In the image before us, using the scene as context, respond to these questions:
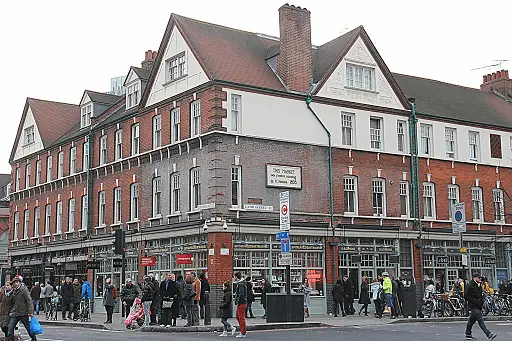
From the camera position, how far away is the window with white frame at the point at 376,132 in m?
36.0

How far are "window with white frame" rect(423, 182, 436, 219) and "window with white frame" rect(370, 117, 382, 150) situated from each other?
3.46 meters

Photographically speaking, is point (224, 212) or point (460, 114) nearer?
point (224, 212)

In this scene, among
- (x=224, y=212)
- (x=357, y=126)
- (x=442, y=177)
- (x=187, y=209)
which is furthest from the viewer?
(x=442, y=177)

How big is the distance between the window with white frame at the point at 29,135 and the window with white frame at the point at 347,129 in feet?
76.4

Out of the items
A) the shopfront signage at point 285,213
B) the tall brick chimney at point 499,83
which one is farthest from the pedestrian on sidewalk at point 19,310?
the tall brick chimney at point 499,83

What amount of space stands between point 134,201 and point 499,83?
25.3m

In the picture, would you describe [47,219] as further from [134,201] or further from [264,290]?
[264,290]

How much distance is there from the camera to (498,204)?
131 ft

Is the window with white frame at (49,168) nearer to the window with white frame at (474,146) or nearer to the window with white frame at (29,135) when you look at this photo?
Result: the window with white frame at (29,135)

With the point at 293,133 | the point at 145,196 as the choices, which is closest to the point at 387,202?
the point at 293,133

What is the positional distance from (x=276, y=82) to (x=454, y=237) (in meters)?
12.5

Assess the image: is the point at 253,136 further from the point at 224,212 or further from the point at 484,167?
the point at 484,167

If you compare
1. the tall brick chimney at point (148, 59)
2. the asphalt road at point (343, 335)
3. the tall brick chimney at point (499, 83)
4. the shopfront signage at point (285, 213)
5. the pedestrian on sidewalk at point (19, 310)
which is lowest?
the asphalt road at point (343, 335)

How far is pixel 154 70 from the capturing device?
116ft
